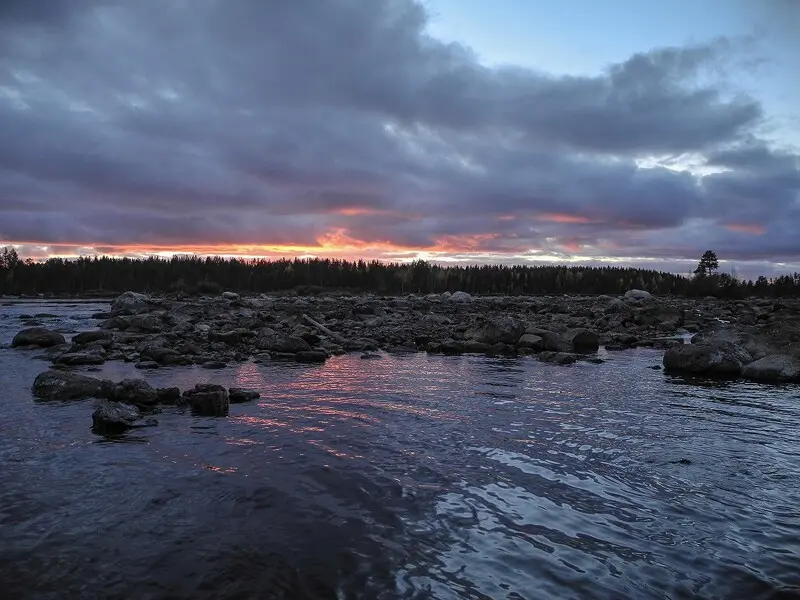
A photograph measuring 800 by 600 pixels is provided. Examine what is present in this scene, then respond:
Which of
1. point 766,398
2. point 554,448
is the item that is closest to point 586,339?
point 766,398

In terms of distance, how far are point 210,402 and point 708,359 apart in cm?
1406

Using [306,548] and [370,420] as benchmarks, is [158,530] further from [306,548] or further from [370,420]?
[370,420]

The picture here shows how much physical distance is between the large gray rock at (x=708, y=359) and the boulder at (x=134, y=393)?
14.3 meters

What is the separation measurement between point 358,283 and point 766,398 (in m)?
79.3

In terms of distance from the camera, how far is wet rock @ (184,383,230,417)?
9.31 m

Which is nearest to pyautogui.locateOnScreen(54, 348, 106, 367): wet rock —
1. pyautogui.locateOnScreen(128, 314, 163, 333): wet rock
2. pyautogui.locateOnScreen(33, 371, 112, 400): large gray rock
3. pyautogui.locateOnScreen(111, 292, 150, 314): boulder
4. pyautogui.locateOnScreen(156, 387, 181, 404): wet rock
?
pyautogui.locateOnScreen(33, 371, 112, 400): large gray rock

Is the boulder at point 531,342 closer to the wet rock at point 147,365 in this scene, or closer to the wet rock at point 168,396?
the wet rock at point 147,365

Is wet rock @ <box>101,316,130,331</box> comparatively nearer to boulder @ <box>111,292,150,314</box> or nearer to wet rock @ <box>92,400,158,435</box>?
boulder @ <box>111,292,150,314</box>

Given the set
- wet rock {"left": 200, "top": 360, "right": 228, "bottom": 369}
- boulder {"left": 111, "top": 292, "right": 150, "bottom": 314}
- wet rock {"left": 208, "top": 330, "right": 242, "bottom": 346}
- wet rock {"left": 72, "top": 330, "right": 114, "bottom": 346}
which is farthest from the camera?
boulder {"left": 111, "top": 292, "right": 150, "bottom": 314}

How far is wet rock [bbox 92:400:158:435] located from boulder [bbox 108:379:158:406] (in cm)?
100

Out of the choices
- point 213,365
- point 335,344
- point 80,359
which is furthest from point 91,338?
point 335,344

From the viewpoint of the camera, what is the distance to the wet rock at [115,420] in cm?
801

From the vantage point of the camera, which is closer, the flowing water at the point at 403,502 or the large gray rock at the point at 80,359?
the flowing water at the point at 403,502

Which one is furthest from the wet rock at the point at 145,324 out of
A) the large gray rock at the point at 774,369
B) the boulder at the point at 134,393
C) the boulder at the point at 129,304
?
the large gray rock at the point at 774,369
